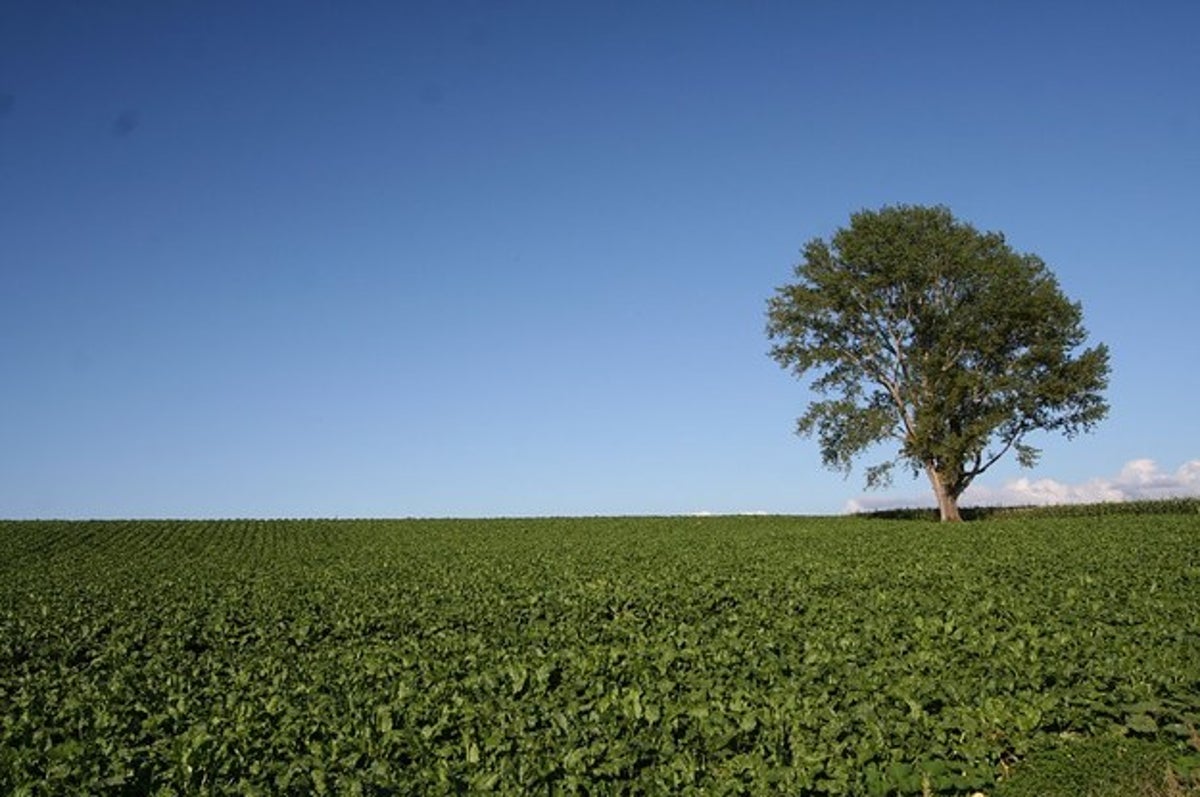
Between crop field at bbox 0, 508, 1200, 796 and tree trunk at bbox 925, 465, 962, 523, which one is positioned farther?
tree trunk at bbox 925, 465, 962, 523

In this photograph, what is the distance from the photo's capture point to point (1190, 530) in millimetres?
34562

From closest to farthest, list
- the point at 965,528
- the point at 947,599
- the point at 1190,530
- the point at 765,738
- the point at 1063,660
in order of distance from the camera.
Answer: the point at 765,738, the point at 1063,660, the point at 947,599, the point at 1190,530, the point at 965,528

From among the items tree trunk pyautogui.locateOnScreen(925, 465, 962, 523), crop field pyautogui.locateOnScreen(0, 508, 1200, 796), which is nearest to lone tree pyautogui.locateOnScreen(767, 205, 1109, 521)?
tree trunk pyautogui.locateOnScreen(925, 465, 962, 523)

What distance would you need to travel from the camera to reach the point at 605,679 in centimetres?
1123

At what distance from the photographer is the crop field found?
26.5ft

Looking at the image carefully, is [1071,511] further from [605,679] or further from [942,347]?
[605,679]

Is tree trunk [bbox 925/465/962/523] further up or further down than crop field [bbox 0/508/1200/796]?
further up

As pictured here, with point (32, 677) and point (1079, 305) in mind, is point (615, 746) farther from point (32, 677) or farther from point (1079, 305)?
point (1079, 305)

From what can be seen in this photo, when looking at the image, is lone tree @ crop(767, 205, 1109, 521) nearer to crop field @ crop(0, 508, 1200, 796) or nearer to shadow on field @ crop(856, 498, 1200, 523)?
shadow on field @ crop(856, 498, 1200, 523)

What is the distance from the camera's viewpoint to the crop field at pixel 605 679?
8.06 metres

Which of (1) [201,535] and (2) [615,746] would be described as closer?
(2) [615,746]


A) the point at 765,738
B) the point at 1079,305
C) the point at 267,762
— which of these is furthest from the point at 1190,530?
the point at 267,762

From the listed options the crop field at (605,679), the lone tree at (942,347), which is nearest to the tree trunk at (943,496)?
the lone tree at (942,347)

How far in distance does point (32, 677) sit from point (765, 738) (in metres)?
10.9
